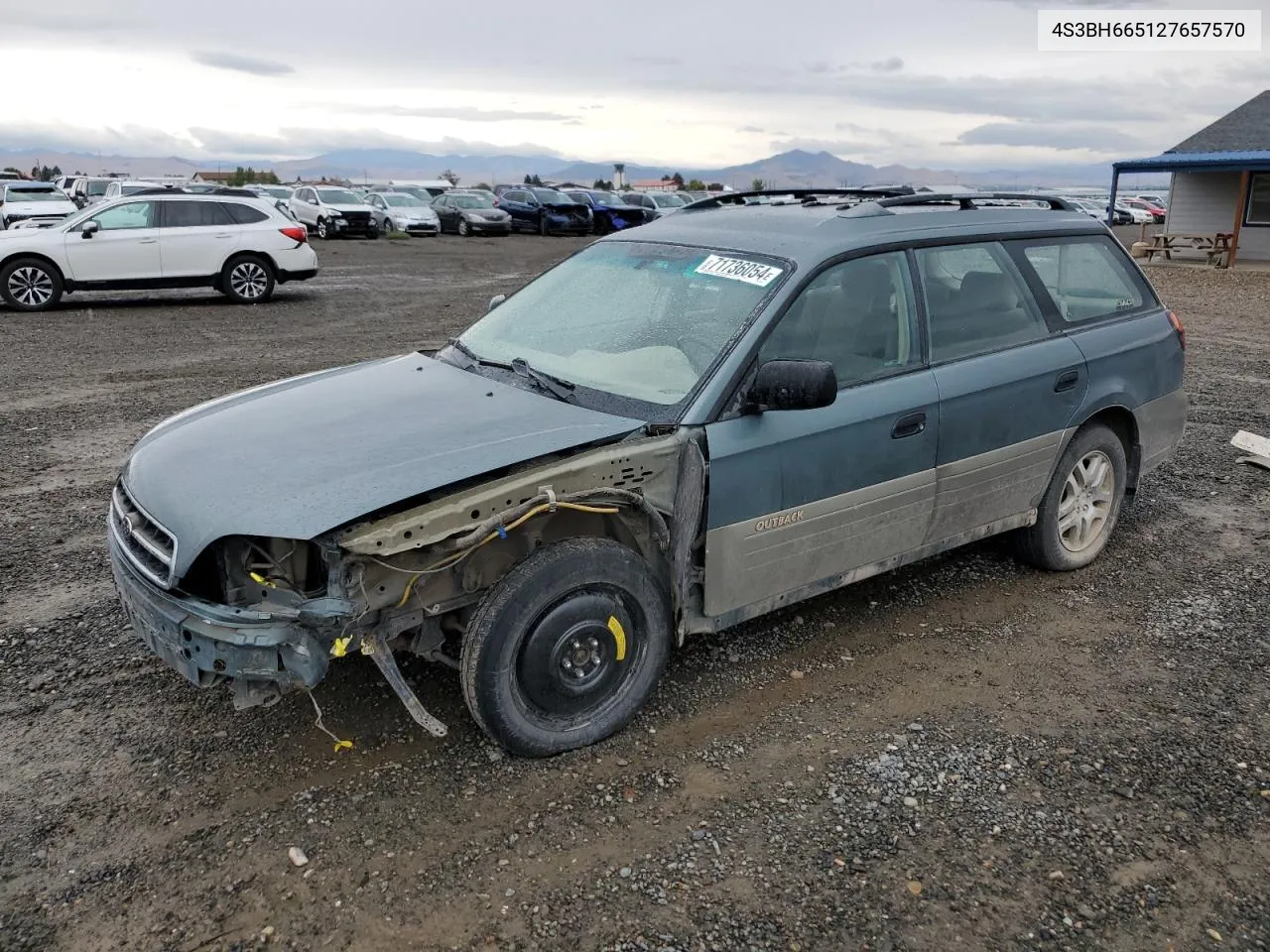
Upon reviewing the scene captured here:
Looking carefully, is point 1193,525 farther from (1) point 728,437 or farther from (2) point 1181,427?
(1) point 728,437

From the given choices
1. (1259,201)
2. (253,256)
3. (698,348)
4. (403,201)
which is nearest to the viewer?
(698,348)

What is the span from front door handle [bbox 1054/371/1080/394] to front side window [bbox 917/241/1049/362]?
21cm

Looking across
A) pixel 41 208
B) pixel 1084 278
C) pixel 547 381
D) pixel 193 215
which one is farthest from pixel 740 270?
pixel 41 208

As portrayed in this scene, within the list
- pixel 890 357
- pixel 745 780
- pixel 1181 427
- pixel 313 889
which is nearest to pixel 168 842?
pixel 313 889

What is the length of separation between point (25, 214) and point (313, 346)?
15.4 metres

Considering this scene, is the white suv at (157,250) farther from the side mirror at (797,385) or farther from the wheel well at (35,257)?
the side mirror at (797,385)

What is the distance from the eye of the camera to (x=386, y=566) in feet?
9.82

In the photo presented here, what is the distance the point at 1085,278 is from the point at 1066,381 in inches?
27.3

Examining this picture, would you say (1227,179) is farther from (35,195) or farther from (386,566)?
(35,195)

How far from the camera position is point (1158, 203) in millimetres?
46031

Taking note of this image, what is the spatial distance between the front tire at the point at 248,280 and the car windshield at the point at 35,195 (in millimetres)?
12290

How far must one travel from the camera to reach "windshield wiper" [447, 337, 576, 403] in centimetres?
378

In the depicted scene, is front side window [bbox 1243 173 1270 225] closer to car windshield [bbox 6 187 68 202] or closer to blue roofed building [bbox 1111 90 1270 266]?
blue roofed building [bbox 1111 90 1270 266]

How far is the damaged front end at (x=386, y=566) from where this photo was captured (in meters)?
2.97
